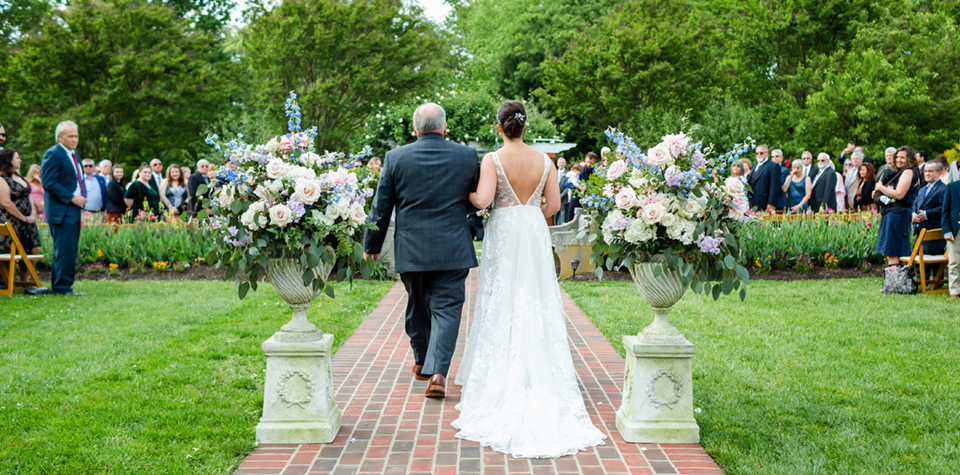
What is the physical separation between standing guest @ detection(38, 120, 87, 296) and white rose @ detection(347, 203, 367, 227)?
19.8 ft

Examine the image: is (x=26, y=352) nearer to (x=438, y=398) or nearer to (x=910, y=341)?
(x=438, y=398)

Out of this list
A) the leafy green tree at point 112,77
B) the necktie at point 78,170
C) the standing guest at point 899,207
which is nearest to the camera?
the necktie at point 78,170

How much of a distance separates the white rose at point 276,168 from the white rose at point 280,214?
18 centimetres

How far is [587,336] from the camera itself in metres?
6.63

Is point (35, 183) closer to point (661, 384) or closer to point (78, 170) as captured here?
point (78, 170)

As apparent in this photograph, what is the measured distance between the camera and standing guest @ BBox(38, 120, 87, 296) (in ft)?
27.2

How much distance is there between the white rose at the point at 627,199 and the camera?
3.79 meters

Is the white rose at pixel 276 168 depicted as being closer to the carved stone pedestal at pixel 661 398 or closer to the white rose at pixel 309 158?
the white rose at pixel 309 158

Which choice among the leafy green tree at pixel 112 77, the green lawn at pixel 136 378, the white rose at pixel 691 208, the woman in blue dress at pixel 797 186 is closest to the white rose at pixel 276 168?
the green lawn at pixel 136 378

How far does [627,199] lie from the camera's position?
3787 millimetres

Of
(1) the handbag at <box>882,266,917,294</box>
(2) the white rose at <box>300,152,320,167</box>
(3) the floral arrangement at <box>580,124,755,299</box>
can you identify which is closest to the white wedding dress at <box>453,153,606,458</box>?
(3) the floral arrangement at <box>580,124,755,299</box>

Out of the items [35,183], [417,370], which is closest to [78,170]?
[35,183]

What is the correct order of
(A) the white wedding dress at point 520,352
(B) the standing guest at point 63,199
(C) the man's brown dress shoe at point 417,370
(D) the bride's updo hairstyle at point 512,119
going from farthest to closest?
(B) the standing guest at point 63,199
(C) the man's brown dress shoe at point 417,370
(D) the bride's updo hairstyle at point 512,119
(A) the white wedding dress at point 520,352

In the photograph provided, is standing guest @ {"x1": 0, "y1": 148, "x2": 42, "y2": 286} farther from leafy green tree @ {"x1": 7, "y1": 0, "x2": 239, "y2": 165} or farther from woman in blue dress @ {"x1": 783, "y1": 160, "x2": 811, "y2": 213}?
leafy green tree @ {"x1": 7, "y1": 0, "x2": 239, "y2": 165}
